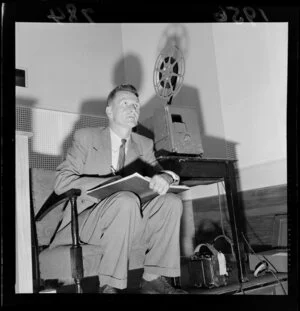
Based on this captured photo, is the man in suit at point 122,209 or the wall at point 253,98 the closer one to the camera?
the man in suit at point 122,209

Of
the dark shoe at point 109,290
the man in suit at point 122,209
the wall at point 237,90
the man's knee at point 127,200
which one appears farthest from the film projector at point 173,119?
the dark shoe at point 109,290

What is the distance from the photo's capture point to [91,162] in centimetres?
182

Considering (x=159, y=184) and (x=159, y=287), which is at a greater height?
(x=159, y=184)

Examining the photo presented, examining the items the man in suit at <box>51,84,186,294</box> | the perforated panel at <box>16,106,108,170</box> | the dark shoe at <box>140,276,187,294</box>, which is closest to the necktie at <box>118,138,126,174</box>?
the man in suit at <box>51,84,186,294</box>

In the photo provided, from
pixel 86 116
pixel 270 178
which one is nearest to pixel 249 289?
pixel 270 178

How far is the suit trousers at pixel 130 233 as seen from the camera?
154 cm

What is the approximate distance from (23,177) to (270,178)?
4.63 ft

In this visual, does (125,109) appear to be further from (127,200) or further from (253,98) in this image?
(253,98)

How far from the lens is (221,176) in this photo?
2.01 meters

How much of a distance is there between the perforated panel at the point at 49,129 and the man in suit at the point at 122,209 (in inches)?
25.6

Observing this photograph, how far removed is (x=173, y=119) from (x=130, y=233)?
77cm

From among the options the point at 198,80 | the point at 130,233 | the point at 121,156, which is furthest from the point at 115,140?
the point at 198,80
